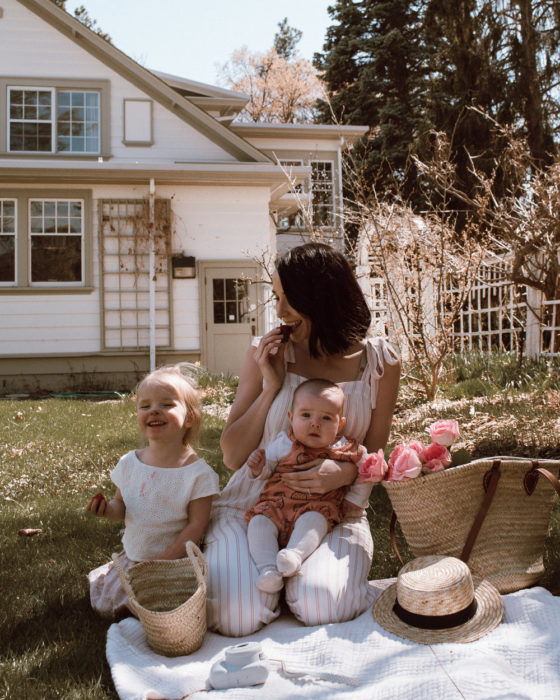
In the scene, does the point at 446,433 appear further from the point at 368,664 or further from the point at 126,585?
the point at 126,585

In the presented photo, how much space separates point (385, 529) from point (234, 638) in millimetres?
1498

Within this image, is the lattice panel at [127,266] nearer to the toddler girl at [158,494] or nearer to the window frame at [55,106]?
the window frame at [55,106]

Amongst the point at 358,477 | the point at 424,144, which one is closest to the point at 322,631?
the point at 358,477

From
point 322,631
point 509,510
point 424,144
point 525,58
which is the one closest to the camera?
point 322,631

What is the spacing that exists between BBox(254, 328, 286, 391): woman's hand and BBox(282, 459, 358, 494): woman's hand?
0.40 metres

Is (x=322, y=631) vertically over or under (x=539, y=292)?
under

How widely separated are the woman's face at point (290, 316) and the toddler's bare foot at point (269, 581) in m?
1.06

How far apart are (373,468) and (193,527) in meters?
0.78

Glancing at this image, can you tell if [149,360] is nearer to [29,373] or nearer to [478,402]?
[29,373]

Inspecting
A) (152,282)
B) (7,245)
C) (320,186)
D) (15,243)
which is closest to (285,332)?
(152,282)

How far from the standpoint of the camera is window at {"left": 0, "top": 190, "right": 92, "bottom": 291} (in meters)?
11.6

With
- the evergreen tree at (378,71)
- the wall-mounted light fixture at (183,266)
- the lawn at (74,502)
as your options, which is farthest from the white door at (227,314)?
the evergreen tree at (378,71)

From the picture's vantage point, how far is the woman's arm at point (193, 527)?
2.76 m

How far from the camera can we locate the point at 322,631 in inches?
94.9
